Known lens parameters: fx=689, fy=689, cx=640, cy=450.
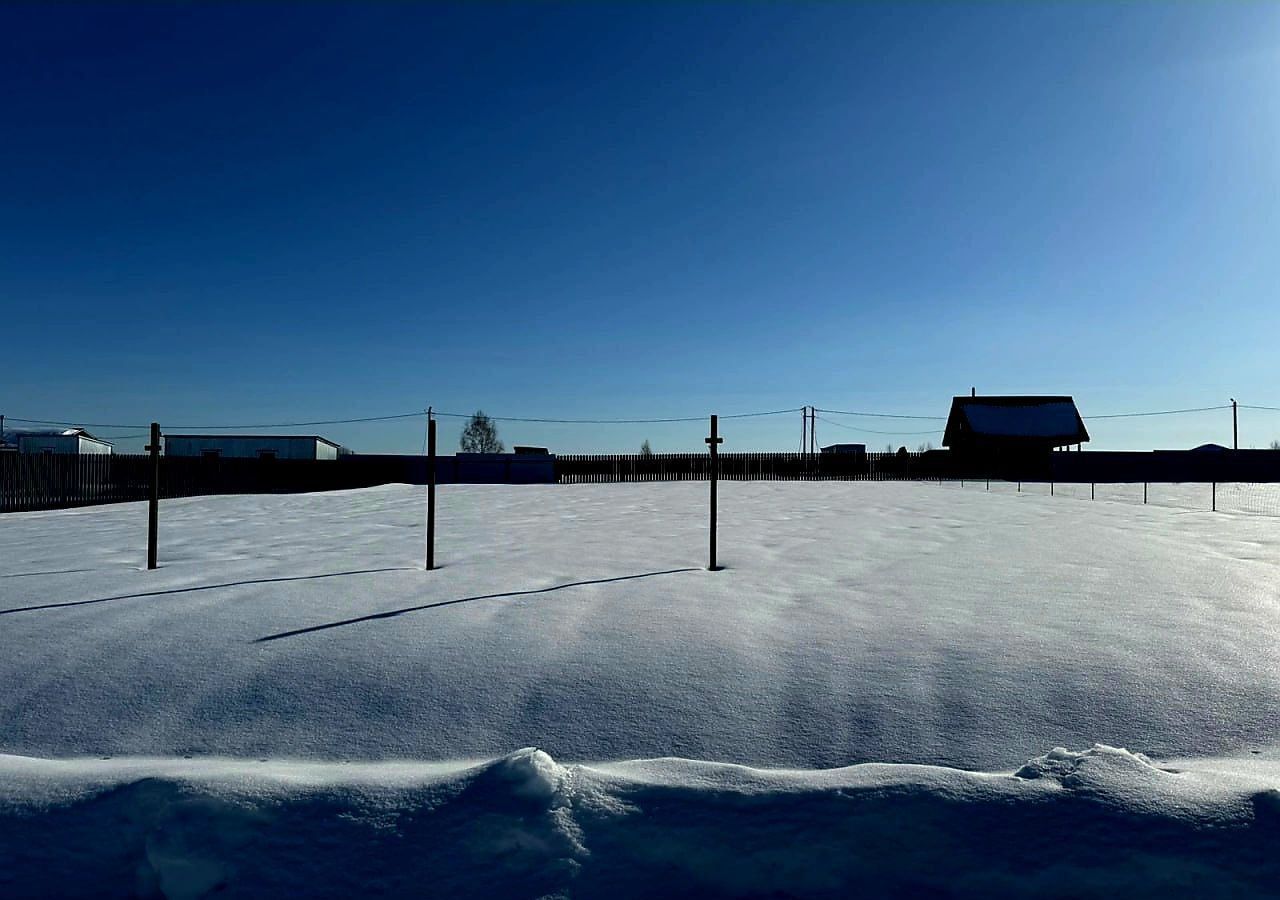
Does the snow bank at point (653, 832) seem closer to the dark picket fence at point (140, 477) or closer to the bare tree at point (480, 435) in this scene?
the dark picket fence at point (140, 477)

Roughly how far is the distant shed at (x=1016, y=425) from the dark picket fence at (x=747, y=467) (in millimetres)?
4337

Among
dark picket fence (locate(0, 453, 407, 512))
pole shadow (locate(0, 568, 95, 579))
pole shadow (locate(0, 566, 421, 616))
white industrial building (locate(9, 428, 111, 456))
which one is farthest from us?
white industrial building (locate(9, 428, 111, 456))

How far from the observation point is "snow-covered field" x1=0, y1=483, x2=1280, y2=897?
6.95 feet

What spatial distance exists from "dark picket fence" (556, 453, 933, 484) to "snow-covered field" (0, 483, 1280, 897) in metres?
26.6

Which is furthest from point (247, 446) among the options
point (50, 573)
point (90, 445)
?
point (50, 573)

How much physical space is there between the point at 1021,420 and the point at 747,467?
1530cm

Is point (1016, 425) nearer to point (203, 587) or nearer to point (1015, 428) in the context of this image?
point (1015, 428)

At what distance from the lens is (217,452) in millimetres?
35188

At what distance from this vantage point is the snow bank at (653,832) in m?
2.04

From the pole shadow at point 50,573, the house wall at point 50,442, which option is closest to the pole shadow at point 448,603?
the pole shadow at point 50,573

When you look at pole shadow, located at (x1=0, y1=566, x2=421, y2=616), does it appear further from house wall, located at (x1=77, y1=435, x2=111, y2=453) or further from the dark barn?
house wall, located at (x1=77, y1=435, x2=111, y2=453)

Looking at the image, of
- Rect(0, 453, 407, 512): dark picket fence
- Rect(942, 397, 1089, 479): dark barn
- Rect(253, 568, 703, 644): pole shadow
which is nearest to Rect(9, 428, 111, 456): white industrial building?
Rect(0, 453, 407, 512): dark picket fence

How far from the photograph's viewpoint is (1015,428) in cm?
3588

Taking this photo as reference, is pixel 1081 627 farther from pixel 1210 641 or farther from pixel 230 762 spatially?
pixel 230 762
